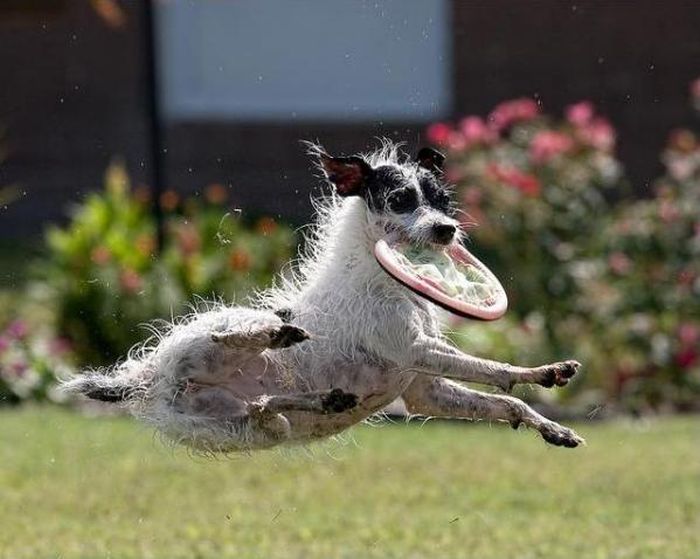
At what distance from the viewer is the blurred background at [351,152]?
32.0 feet

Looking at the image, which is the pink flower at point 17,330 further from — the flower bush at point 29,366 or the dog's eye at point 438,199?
the dog's eye at point 438,199

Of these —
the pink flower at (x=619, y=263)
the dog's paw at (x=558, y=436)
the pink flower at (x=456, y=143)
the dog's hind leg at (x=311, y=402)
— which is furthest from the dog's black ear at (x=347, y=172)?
the pink flower at (x=456, y=143)

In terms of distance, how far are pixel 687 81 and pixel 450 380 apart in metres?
13.8

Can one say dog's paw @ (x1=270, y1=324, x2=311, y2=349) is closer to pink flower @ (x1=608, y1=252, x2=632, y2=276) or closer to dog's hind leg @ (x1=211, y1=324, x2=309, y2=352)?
dog's hind leg @ (x1=211, y1=324, x2=309, y2=352)

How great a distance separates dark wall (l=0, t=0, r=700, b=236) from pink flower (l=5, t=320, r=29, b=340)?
4667mm

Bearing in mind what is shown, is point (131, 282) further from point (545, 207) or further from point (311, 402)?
point (311, 402)

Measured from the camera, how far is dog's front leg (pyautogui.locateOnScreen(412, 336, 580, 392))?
4.51 meters

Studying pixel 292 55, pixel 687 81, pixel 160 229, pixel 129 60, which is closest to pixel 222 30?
pixel 292 55

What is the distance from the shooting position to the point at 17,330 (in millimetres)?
11547

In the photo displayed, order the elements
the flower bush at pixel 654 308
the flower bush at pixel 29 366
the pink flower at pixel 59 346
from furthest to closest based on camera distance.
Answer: the pink flower at pixel 59 346, the flower bush at pixel 29 366, the flower bush at pixel 654 308

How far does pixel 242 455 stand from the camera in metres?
4.87

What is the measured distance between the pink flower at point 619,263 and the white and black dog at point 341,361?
21.6ft

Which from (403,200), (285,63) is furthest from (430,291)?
(285,63)

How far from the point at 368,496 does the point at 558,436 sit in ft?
14.7
